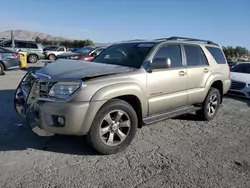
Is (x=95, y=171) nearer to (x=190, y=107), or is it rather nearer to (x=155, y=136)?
(x=155, y=136)

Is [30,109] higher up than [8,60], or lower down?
lower down

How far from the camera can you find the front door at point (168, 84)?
4.06 metres

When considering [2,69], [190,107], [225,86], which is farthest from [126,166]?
[2,69]

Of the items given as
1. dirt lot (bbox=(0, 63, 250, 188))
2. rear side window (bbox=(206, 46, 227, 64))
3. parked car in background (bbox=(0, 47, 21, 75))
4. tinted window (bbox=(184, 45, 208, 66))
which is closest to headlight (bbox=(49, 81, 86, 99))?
dirt lot (bbox=(0, 63, 250, 188))

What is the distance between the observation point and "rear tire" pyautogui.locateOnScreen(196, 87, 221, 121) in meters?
5.36

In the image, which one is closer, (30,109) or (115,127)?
(30,109)

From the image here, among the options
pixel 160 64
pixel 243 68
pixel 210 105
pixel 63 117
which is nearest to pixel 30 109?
pixel 63 117

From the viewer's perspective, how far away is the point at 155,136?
14.5 feet

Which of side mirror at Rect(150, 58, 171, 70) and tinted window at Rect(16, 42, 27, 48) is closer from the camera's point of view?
side mirror at Rect(150, 58, 171, 70)

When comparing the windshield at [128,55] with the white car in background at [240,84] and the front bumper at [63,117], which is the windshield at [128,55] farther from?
the white car in background at [240,84]

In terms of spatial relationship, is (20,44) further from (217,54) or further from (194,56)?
(194,56)

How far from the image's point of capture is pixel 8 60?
11742 millimetres

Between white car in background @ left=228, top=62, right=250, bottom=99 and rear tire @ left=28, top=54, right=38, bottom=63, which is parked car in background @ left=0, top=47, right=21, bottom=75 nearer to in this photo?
rear tire @ left=28, top=54, right=38, bottom=63

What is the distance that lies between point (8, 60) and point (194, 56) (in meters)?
9.66
